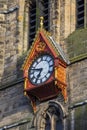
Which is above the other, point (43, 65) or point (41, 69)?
point (43, 65)

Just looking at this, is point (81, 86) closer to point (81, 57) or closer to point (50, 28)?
point (81, 57)

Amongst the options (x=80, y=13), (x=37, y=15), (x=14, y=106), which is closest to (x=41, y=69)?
(x=14, y=106)

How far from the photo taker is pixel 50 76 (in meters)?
40.7

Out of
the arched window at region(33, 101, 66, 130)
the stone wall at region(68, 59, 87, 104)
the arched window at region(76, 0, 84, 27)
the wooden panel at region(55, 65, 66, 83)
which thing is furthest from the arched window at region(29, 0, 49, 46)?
the arched window at region(33, 101, 66, 130)

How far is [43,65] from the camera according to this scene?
41344 millimetres

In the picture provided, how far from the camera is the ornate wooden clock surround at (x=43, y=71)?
40.4 metres

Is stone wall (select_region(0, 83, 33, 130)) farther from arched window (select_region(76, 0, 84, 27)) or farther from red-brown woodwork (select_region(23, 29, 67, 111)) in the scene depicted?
arched window (select_region(76, 0, 84, 27))

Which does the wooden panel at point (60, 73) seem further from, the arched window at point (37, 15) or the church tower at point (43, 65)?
the arched window at point (37, 15)

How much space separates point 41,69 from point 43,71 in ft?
0.63

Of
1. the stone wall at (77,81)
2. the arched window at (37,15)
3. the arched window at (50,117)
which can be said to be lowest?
the arched window at (50,117)

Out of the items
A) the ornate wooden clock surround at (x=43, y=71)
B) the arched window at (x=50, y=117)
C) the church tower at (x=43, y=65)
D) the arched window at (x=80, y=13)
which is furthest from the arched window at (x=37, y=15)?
the arched window at (x=50, y=117)

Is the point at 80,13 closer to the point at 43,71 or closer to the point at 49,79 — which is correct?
the point at 43,71

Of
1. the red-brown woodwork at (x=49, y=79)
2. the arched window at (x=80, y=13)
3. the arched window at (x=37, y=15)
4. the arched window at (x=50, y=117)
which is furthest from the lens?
the arched window at (x=37, y=15)

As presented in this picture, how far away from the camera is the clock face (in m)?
40.9
